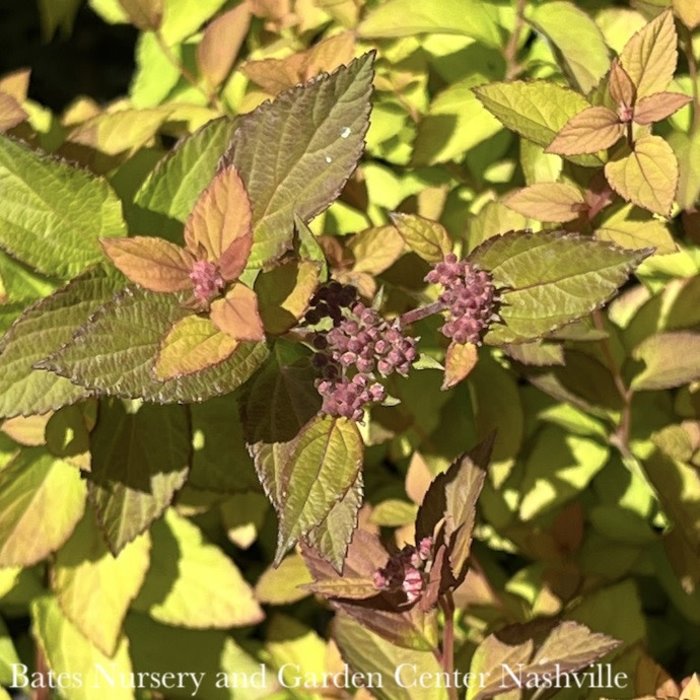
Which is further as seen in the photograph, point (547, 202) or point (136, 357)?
point (547, 202)

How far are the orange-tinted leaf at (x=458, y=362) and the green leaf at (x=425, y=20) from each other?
0.32 meters

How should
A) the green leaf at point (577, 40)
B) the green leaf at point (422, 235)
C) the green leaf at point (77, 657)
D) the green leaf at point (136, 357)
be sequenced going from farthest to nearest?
the green leaf at point (77, 657) < the green leaf at point (577, 40) < the green leaf at point (422, 235) < the green leaf at point (136, 357)

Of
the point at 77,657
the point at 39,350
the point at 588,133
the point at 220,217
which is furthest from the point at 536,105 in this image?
the point at 77,657

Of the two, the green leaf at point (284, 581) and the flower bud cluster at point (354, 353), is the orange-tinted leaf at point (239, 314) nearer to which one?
the flower bud cluster at point (354, 353)

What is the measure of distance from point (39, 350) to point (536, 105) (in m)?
0.40

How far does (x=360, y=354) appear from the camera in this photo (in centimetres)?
57

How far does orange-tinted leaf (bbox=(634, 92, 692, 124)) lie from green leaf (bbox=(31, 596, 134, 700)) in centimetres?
64

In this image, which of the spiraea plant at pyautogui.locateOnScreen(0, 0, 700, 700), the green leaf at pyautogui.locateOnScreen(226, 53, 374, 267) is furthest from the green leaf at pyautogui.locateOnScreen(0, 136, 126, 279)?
the green leaf at pyautogui.locateOnScreen(226, 53, 374, 267)

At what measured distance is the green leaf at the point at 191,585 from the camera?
927mm

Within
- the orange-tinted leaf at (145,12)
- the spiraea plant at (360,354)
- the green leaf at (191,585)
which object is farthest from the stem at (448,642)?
the orange-tinted leaf at (145,12)

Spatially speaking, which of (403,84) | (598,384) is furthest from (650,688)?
(403,84)

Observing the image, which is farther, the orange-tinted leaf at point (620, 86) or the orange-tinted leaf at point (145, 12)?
the orange-tinted leaf at point (145, 12)

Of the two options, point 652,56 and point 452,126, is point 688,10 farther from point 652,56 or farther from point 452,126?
point 452,126

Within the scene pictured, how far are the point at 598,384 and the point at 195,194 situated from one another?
40 cm
